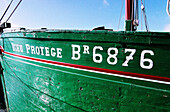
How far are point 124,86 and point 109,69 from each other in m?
0.26

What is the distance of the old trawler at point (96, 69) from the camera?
119 centimetres

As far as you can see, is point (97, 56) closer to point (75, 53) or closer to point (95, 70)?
point (95, 70)

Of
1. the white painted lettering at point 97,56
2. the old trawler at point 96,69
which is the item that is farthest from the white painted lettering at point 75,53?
the white painted lettering at point 97,56

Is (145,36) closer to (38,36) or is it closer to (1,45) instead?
(38,36)

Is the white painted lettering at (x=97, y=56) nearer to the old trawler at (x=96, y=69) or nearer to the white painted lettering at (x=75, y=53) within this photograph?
the old trawler at (x=96, y=69)

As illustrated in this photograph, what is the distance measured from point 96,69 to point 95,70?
0.07 feet

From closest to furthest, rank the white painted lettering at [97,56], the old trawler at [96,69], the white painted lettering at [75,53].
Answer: the old trawler at [96,69] → the white painted lettering at [97,56] → the white painted lettering at [75,53]

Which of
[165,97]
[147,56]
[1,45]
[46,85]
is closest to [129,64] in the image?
[147,56]

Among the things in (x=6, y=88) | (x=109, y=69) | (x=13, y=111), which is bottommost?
(x=13, y=111)

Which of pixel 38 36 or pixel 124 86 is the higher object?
pixel 38 36

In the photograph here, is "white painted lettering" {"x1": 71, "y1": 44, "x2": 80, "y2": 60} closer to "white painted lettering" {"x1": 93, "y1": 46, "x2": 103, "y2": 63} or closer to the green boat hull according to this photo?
the green boat hull

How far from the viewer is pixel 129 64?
1.29 metres

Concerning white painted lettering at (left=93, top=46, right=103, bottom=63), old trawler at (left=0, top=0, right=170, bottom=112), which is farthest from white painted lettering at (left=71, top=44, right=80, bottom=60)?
white painted lettering at (left=93, top=46, right=103, bottom=63)

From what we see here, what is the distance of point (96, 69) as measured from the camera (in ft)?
4.85
